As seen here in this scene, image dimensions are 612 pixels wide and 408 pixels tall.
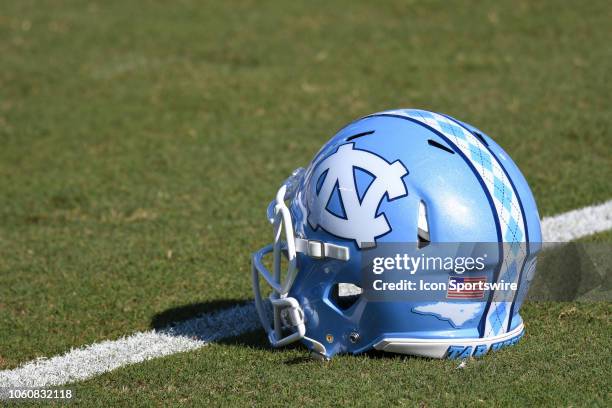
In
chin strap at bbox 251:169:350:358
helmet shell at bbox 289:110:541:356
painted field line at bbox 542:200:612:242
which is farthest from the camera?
painted field line at bbox 542:200:612:242

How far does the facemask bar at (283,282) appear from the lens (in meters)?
3.62

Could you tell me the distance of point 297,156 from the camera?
6.84 meters

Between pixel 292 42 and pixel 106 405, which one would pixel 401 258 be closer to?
pixel 106 405

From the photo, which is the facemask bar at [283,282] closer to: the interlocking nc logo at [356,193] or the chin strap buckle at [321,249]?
A: the chin strap buckle at [321,249]

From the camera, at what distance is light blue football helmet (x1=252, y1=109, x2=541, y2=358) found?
344 cm

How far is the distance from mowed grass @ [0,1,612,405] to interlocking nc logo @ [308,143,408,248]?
54 centimetres

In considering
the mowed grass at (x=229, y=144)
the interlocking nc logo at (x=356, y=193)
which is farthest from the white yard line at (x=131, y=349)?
the interlocking nc logo at (x=356, y=193)

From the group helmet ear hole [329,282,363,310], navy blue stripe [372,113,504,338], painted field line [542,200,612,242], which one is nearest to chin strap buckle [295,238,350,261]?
helmet ear hole [329,282,363,310]

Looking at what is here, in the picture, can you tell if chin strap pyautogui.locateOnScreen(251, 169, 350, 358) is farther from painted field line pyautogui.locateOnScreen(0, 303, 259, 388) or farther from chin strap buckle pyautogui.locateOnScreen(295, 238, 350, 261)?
painted field line pyautogui.locateOnScreen(0, 303, 259, 388)

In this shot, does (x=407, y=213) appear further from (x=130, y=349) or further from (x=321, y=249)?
(x=130, y=349)

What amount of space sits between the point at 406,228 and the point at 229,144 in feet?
12.9

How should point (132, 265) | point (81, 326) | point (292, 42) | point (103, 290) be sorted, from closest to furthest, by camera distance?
point (81, 326)
point (103, 290)
point (132, 265)
point (292, 42)

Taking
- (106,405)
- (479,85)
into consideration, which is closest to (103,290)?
(106,405)

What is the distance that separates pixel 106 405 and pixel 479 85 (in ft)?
17.3
